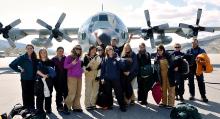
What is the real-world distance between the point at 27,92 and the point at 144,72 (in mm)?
3477

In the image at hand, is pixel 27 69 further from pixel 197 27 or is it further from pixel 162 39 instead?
pixel 197 27

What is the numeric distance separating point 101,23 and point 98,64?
8176mm

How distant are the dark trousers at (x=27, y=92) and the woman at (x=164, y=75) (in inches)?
145

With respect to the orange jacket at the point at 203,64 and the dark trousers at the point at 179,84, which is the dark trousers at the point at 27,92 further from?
the orange jacket at the point at 203,64

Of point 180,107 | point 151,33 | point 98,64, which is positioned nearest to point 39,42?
point 151,33

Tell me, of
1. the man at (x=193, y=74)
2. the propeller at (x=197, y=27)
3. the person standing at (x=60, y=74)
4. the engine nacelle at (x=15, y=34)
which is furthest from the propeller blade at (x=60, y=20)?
the person standing at (x=60, y=74)

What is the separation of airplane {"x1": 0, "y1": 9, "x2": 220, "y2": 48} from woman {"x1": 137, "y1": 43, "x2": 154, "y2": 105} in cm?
460

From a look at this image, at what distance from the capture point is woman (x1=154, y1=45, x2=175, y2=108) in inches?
336

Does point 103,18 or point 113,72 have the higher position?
point 103,18

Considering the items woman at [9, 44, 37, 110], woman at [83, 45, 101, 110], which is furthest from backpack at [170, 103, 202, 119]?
woman at [9, 44, 37, 110]

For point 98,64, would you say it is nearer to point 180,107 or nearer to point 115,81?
point 115,81

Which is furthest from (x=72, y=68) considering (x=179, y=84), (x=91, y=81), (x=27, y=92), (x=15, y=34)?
→ (x=15, y=34)

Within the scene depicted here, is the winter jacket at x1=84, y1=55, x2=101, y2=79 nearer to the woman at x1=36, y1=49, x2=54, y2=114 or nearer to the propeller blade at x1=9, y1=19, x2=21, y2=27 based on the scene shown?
the woman at x1=36, y1=49, x2=54, y2=114

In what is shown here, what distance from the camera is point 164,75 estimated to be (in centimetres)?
865
